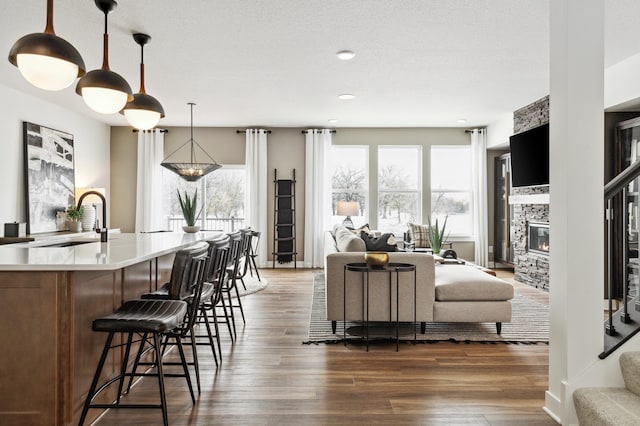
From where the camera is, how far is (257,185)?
320 inches

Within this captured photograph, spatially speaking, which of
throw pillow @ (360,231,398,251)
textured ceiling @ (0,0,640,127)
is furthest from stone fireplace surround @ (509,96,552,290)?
throw pillow @ (360,231,398,251)

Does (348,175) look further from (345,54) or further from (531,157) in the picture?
(345,54)

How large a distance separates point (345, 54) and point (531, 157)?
11.0ft

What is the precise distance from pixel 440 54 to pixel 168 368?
12.3ft

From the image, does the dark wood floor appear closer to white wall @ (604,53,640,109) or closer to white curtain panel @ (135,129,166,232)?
white wall @ (604,53,640,109)

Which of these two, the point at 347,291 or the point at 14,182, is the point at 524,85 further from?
the point at 14,182

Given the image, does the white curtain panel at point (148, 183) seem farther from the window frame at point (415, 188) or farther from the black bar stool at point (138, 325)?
the black bar stool at point (138, 325)

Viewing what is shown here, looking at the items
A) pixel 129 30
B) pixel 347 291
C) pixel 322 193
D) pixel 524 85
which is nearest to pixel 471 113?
pixel 524 85

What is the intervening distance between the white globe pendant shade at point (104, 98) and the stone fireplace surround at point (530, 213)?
518cm

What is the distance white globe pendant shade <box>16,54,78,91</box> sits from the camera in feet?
7.52

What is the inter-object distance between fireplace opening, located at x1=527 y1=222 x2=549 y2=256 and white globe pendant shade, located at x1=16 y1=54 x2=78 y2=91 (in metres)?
5.80

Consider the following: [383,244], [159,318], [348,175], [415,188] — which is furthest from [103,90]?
[415,188]

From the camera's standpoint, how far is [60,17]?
351 centimetres

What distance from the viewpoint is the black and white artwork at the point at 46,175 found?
5.82 m
